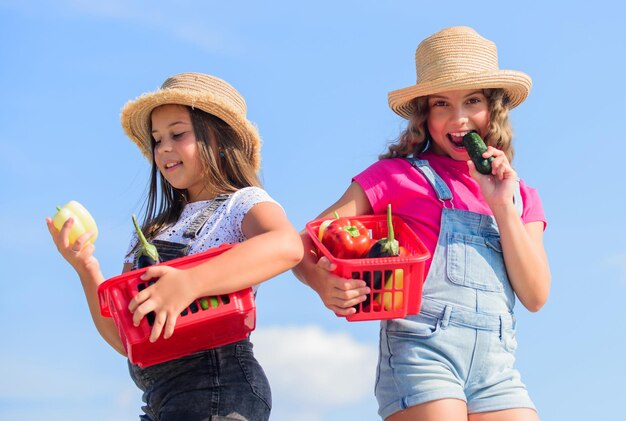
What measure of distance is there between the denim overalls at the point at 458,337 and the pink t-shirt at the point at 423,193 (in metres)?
0.10

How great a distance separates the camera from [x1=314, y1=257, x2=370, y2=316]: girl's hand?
508cm

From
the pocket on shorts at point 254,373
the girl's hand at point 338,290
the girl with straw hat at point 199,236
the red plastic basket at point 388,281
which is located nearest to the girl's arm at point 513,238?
the red plastic basket at point 388,281

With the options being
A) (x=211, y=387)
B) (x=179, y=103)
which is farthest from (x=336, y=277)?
(x=179, y=103)

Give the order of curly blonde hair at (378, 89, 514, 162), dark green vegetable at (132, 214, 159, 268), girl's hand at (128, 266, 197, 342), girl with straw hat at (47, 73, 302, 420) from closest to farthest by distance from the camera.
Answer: girl's hand at (128, 266, 197, 342), girl with straw hat at (47, 73, 302, 420), dark green vegetable at (132, 214, 159, 268), curly blonde hair at (378, 89, 514, 162)

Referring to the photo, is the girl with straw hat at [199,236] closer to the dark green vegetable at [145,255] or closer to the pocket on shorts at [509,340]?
the dark green vegetable at [145,255]

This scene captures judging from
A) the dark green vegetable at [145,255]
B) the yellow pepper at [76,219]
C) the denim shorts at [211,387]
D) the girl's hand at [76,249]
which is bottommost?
the denim shorts at [211,387]

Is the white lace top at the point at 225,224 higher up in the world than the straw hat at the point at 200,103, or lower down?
lower down

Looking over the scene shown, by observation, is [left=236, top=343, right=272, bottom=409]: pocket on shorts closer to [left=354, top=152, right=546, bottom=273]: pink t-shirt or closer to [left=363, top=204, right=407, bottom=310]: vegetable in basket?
[left=363, top=204, right=407, bottom=310]: vegetable in basket

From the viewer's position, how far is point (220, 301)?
15.4ft

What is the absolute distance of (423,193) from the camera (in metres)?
5.78

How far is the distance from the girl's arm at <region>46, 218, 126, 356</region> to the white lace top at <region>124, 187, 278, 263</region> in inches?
18.5

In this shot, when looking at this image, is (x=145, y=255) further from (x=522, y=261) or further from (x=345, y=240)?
(x=522, y=261)

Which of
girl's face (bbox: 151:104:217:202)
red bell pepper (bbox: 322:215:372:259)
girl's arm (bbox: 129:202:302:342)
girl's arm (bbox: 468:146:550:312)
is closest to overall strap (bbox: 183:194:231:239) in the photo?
girl's face (bbox: 151:104:217:202)

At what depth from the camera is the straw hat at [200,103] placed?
5617 millimetres
